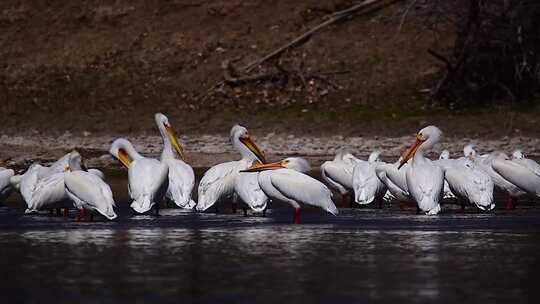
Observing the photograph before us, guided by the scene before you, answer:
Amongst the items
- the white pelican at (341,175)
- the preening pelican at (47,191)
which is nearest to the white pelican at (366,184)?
the white pelican at (341,175)

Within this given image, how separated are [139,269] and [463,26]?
60.3 ft

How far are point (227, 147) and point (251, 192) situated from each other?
8.98 metres

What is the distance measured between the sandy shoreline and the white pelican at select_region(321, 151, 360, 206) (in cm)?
428

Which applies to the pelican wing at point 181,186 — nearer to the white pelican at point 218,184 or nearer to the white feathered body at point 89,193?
the white pelican at point 218,184

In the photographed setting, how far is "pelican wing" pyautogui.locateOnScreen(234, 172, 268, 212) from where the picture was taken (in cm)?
1585

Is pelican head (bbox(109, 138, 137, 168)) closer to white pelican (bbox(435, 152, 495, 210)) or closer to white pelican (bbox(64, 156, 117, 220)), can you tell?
white pelican (bbox(64, 156, 117, 220))

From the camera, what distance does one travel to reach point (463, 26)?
28.7m

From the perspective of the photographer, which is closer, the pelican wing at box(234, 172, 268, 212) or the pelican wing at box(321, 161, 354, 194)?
the pelican wing at box(234, 172, 268, 212)

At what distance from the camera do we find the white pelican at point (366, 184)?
16984 mm

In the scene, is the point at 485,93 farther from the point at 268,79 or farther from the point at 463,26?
the point at 268,79

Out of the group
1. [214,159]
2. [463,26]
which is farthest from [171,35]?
[214,159]

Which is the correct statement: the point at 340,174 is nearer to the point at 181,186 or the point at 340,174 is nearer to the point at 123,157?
the point at 181,186

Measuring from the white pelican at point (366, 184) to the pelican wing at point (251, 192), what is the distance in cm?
141

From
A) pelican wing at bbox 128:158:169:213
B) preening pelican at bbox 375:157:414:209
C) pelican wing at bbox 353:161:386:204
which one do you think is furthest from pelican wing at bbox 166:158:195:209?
preening pelican at bbox 375:157:414:209
